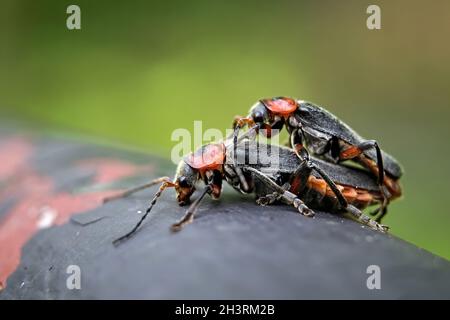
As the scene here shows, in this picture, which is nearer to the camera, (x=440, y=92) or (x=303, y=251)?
(x=303, y=251)

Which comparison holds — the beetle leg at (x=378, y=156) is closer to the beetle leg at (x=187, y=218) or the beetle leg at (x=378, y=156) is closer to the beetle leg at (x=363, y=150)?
the beetle leg at (x=363, y=150)

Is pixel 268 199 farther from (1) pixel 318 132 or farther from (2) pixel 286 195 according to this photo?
(1) pixel 318 132

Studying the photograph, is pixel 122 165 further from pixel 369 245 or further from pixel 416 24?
pixel 416 24

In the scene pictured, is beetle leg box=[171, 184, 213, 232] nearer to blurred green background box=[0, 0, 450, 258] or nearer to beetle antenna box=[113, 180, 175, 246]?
beetle antenna box=[113, 180, 175, 246]

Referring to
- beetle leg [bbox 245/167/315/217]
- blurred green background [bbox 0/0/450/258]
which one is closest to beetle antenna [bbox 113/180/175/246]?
beetle leg [bbox 245/167/315/217]

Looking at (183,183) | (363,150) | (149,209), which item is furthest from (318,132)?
(149,209)

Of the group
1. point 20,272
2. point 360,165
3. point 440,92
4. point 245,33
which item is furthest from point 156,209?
point 245,33
